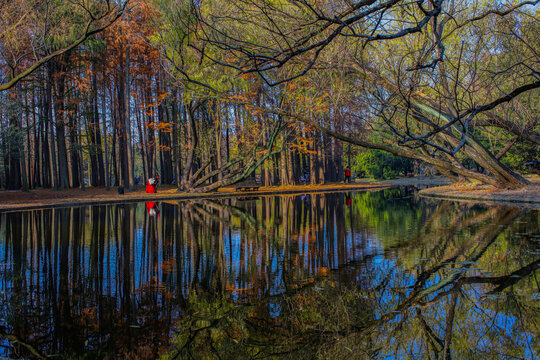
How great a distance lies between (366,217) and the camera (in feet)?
52.1

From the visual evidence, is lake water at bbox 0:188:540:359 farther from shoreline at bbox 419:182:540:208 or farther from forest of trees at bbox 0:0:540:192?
shoreline at bbox 419:182:540:208

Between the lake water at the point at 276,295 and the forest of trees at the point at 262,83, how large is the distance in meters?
3.67

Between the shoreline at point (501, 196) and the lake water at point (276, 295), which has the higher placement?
the shoreline at point (501, 196)

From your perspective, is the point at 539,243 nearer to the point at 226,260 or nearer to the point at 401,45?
the point at 226,260

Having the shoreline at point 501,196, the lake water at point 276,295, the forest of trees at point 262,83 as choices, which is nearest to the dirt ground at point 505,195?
the shoreline at point 501,196

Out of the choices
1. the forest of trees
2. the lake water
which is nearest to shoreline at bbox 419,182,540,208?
the forest of trees

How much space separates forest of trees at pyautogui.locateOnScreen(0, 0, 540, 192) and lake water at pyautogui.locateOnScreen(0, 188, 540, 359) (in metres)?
3.67

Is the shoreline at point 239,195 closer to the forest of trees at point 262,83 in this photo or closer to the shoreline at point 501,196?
the shoreline at point 501,196

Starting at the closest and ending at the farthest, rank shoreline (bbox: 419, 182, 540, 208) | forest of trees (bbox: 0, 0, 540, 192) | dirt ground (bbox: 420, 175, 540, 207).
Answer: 1. forest of trees (bbox: 0, 0, 540, 192)
2. shoreline (bbox: 419, 182, 540, 208)
3. dirt ground (bbox: 420, 175, 540, 207)

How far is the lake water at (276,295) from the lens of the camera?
4.30m

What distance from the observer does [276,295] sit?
589cm

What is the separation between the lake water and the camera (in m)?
4.30

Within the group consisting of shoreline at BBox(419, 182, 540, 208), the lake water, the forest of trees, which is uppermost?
the forest of trees

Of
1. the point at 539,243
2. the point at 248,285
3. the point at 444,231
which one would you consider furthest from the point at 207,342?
the point at 444,231
